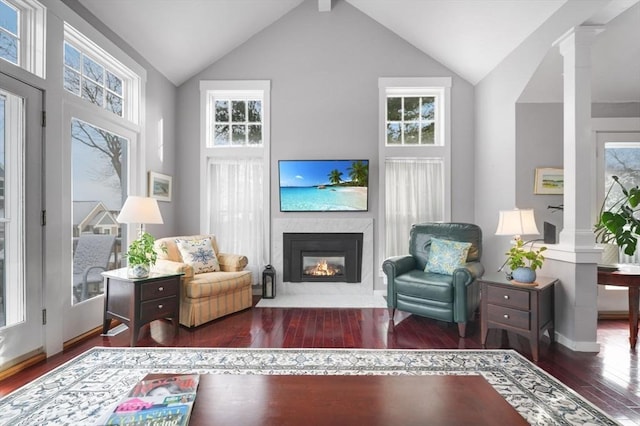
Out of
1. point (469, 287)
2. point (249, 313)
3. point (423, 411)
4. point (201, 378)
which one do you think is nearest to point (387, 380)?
point (423, 411)

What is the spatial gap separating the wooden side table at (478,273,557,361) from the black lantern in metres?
2.55

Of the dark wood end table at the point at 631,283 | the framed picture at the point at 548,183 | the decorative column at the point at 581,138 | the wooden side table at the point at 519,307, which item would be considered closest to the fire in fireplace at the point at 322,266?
the wooden side table at the point at 519,307

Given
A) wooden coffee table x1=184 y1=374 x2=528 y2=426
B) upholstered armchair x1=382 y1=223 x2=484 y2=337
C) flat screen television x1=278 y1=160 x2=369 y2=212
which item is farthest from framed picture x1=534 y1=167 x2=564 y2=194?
wooden coffee table x1=184 y1=374 x2=528 y2=426

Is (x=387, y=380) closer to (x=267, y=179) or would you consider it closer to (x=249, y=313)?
(x=249, y=313)

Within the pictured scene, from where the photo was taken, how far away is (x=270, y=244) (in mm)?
4418

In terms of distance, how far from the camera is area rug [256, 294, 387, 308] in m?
3.86

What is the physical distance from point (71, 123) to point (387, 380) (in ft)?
10.7

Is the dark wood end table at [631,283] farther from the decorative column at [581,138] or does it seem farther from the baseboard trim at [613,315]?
the baseboard trim at [613,315]

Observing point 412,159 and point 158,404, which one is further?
point 412,159

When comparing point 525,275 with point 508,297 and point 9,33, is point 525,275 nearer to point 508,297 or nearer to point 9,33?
point 508,297

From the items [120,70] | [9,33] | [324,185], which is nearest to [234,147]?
[324,185]

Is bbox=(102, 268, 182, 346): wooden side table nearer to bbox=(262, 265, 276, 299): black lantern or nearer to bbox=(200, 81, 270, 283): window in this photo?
bbox=(262, 265, 276, 299): black lantern

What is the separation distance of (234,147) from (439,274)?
10.6 ft

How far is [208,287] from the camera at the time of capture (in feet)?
10.4
